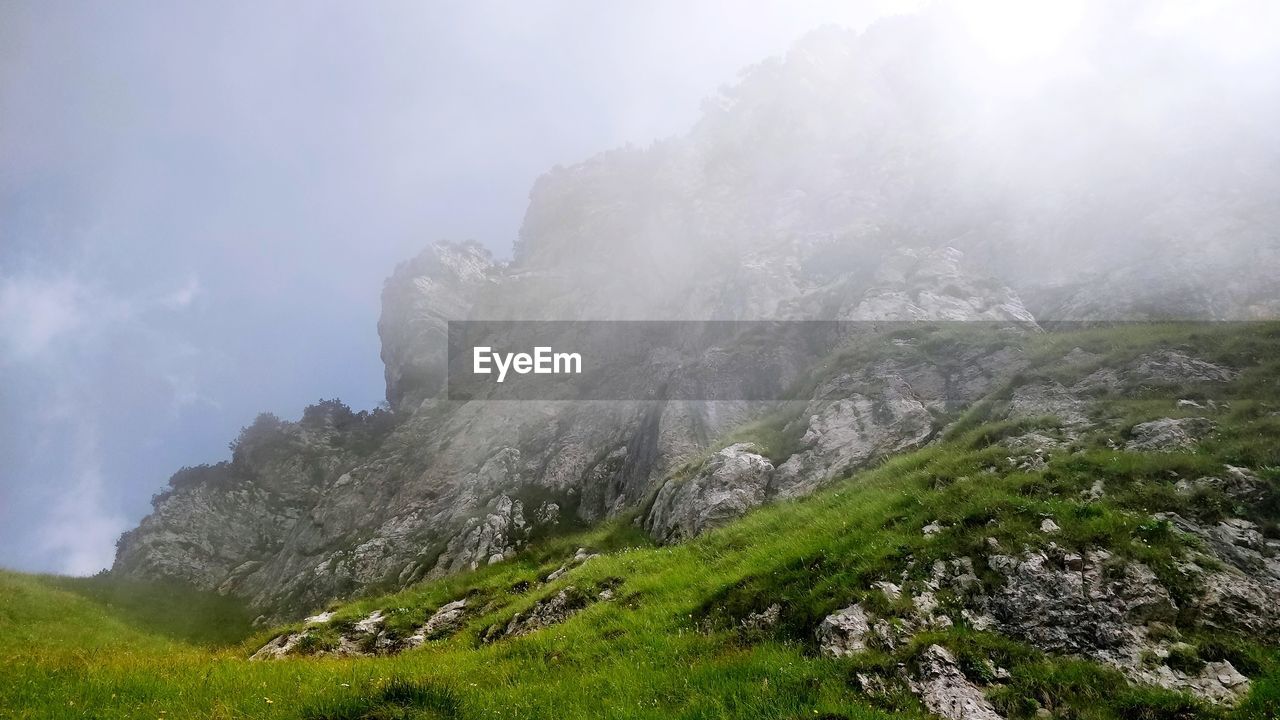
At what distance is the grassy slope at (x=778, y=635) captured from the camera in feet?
33.8

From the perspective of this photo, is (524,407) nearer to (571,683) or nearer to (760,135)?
(571,683)

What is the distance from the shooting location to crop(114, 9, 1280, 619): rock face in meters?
34.7

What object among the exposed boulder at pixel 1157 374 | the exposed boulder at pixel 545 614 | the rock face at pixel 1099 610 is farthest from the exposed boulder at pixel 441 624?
the exposed boulder at pixel 1157 374

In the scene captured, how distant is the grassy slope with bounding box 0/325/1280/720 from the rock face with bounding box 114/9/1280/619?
5.07 m

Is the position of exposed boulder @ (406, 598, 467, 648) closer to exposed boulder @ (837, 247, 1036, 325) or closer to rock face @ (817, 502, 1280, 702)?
rock face @ (817, 502, 1280, 702)

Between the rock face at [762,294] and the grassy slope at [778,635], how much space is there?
16.6 feet

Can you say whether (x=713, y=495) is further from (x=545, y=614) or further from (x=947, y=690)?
(x=947, y=690)

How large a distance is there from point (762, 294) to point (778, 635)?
162 ft

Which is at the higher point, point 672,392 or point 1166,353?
point 672,392

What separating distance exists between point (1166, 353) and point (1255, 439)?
9389 mm

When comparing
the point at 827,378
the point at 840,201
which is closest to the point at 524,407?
the point at 827,378

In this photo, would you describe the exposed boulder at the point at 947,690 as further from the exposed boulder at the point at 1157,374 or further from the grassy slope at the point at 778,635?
the exposed boulder at the point at 1157,374

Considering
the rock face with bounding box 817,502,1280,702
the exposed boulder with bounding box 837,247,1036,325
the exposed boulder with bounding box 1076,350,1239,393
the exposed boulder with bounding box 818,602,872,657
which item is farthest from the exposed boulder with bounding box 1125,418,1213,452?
the exposed boulder with bounding box 837,247,1036,325

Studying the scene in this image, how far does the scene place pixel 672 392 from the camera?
5003 cm
